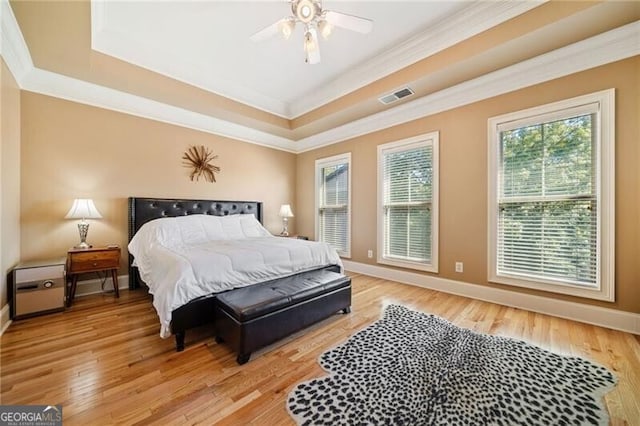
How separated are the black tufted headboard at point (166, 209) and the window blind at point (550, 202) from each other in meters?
4.09

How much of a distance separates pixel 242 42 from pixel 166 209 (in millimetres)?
2581

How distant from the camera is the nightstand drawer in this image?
290 centimetres

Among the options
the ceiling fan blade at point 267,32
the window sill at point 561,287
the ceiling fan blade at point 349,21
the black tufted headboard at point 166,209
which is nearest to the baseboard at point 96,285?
the black tufted headboard at point 166,209

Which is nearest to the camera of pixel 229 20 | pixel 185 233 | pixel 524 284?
pixel 229 20

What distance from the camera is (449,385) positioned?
1583mm

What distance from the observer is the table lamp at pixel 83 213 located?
2.98 metres

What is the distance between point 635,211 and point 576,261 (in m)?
0.64

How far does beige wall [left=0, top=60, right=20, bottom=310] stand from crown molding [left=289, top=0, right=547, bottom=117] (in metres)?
3.56

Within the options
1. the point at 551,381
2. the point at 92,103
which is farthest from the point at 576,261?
the point at 92,103

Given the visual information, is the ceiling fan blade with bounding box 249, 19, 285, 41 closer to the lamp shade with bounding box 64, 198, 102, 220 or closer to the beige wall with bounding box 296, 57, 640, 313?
the beige wall with bounding box 296, 57, 640, 313

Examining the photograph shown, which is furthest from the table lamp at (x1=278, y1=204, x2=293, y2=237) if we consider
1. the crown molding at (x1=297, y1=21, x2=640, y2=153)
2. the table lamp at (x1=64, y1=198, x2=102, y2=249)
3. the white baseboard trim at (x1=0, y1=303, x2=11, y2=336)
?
the white baseboard trim at (x1=0, y1=303, x2=11, y2=336)

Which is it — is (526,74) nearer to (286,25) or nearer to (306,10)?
(306,10)

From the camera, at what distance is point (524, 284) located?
283 centimetres

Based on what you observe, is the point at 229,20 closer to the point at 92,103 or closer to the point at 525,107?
the point at 92,103
